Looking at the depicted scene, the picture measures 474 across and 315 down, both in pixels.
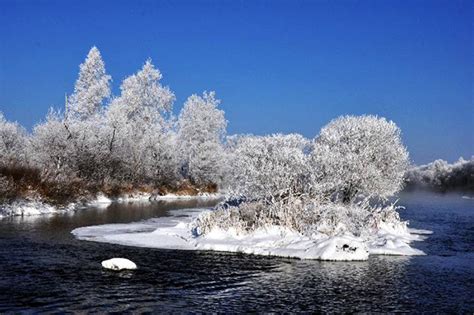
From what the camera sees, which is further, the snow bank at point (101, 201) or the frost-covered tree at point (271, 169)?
the snow bank at point (101, 201)

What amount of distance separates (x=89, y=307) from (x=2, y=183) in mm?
27284

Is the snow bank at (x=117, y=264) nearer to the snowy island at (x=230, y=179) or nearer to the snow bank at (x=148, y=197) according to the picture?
the snowy island at (x=230, y=179)

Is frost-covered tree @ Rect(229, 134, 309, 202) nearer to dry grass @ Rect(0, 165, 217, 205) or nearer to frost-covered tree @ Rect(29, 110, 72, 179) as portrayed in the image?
dry grass @ Rect(0, 165, 217, 205)

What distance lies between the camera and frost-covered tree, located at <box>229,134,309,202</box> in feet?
100

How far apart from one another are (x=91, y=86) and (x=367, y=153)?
50808 mm

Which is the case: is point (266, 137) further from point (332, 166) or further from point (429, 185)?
point (429, 185)

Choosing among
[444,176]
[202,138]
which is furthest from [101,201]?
[444,176]

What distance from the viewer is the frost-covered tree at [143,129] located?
70250 mm

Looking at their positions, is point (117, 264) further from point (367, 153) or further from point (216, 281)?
point (367, 153)

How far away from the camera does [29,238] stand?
26891 mm

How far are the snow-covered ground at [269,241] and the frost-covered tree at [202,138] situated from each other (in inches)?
1935

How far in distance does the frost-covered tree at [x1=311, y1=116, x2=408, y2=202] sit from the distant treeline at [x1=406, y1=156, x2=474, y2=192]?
83.0 meters

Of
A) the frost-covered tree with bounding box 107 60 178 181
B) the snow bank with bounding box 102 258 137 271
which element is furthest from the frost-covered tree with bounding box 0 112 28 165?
the snow bank with bounding box 102 258 137 271

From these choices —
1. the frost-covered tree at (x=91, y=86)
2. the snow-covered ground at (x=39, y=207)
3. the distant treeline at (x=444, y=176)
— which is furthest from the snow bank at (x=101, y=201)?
the distant treeline at (x=444, y=176)
